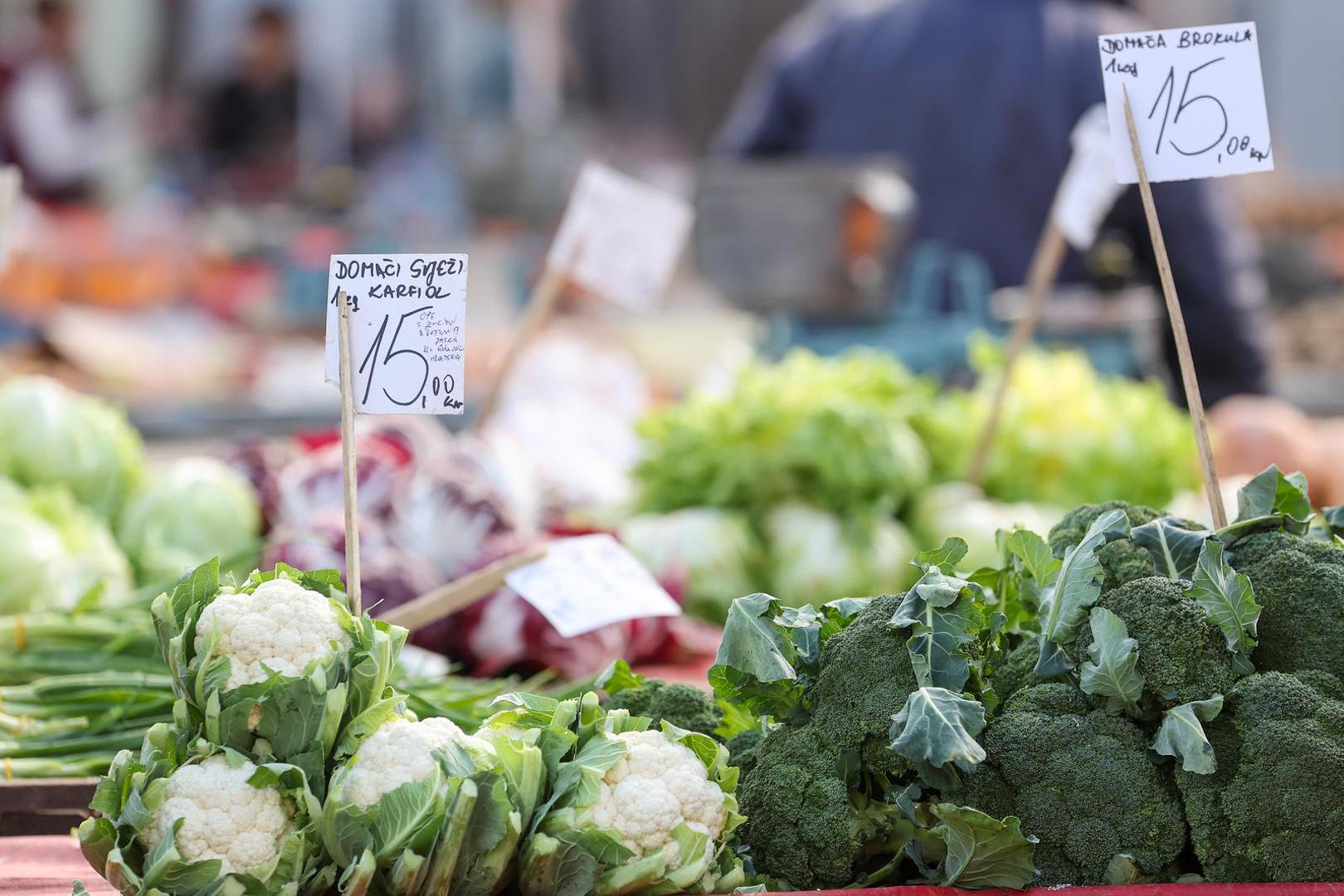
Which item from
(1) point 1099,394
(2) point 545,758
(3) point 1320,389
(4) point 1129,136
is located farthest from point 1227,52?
(3) point 1320,389

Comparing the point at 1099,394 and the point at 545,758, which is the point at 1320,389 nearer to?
the point at 1099,394

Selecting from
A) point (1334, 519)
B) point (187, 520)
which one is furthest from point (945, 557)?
point (187, 520)

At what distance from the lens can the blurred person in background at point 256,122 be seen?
9.43 meters

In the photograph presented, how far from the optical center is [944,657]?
4.72ft

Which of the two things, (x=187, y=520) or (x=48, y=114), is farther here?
(x=48, y=114)

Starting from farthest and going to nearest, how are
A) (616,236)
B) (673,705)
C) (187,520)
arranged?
(616,236) < (187,520) < (673,705)

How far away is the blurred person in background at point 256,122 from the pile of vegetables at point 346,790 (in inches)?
342

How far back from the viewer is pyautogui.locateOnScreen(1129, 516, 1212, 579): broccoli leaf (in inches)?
60.4

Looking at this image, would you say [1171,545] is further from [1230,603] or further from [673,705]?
[673,705]

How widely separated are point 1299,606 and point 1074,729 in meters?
0.29

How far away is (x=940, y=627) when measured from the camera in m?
1.45

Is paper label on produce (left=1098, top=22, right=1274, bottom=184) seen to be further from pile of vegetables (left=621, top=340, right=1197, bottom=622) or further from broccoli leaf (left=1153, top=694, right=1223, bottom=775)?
pile of vegetables (left=621, top=340, right=1197, bottom=622)

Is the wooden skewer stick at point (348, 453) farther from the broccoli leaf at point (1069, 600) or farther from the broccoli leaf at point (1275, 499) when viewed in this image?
the broccoli leaf at point (1275, 499)

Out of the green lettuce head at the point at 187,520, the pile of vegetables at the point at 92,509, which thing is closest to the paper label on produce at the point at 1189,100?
the pile of vegetables at the point at 92,509
